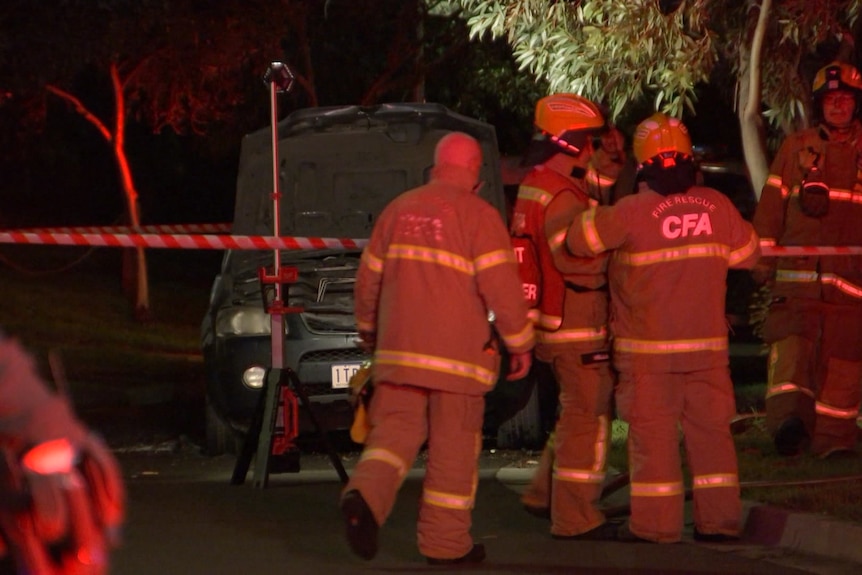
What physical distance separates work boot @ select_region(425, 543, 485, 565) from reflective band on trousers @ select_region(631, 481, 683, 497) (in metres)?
0.81

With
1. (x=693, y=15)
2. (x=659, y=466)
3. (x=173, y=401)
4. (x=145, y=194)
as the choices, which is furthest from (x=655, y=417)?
(x=145, y=194)

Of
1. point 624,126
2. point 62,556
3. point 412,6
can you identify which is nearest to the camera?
point 62,556

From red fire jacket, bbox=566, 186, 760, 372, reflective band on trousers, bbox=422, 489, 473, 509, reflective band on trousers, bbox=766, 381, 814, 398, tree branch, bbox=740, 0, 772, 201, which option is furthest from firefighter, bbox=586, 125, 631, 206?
tree branch, bbox=740, 0, 772, 201

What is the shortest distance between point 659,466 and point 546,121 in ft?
5.52

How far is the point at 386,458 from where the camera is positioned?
702 centimetres

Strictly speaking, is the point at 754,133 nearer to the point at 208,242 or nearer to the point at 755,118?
the point at 755,118

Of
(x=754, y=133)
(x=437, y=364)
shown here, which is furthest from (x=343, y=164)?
(x=437, y=364)

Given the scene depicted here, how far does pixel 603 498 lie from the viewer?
356 inches

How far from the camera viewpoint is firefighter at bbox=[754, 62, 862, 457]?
368 inches

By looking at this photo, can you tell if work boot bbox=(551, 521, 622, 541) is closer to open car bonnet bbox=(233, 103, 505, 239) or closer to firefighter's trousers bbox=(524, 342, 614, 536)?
firefighter's trousers bbox=(524, 342, 614, 536)

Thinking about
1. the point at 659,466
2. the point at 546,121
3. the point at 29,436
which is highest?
the point at 546,121

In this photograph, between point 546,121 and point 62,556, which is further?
point 546,121

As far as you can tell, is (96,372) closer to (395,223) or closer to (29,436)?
(395,223)

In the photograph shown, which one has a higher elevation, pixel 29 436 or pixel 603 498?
pixel 29 436
